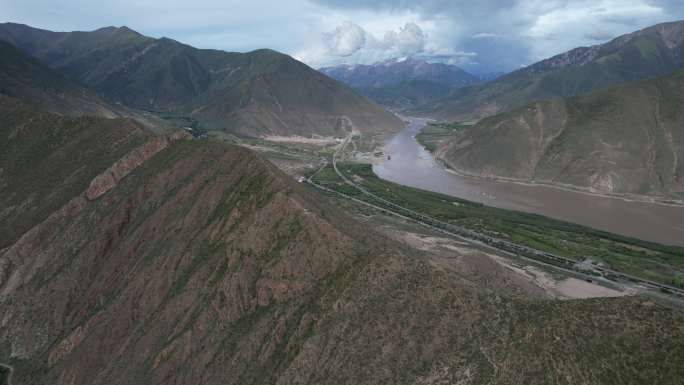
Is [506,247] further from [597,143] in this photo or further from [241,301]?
[597,143]

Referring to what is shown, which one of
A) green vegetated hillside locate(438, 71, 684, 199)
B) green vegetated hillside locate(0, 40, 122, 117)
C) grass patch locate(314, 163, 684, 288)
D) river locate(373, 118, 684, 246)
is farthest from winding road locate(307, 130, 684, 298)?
green vegetated hillside locate(0, 40, 122, 117)

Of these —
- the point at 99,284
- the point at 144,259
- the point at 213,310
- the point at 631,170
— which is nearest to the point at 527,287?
the point at 213,310

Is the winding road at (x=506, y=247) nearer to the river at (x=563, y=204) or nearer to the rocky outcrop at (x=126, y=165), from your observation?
the river at (x=563, y=204)

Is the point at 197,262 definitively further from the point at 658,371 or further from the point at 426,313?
the point at 658,371

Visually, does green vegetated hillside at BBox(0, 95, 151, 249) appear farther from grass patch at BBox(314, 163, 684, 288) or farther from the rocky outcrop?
grass patch at BBox(314, 163, 684, 288)

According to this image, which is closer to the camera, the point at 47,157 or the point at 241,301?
the point at 241,301

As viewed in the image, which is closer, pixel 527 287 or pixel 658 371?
pixel 658 371

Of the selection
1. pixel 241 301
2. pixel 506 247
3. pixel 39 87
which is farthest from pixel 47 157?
pixel 39 87
